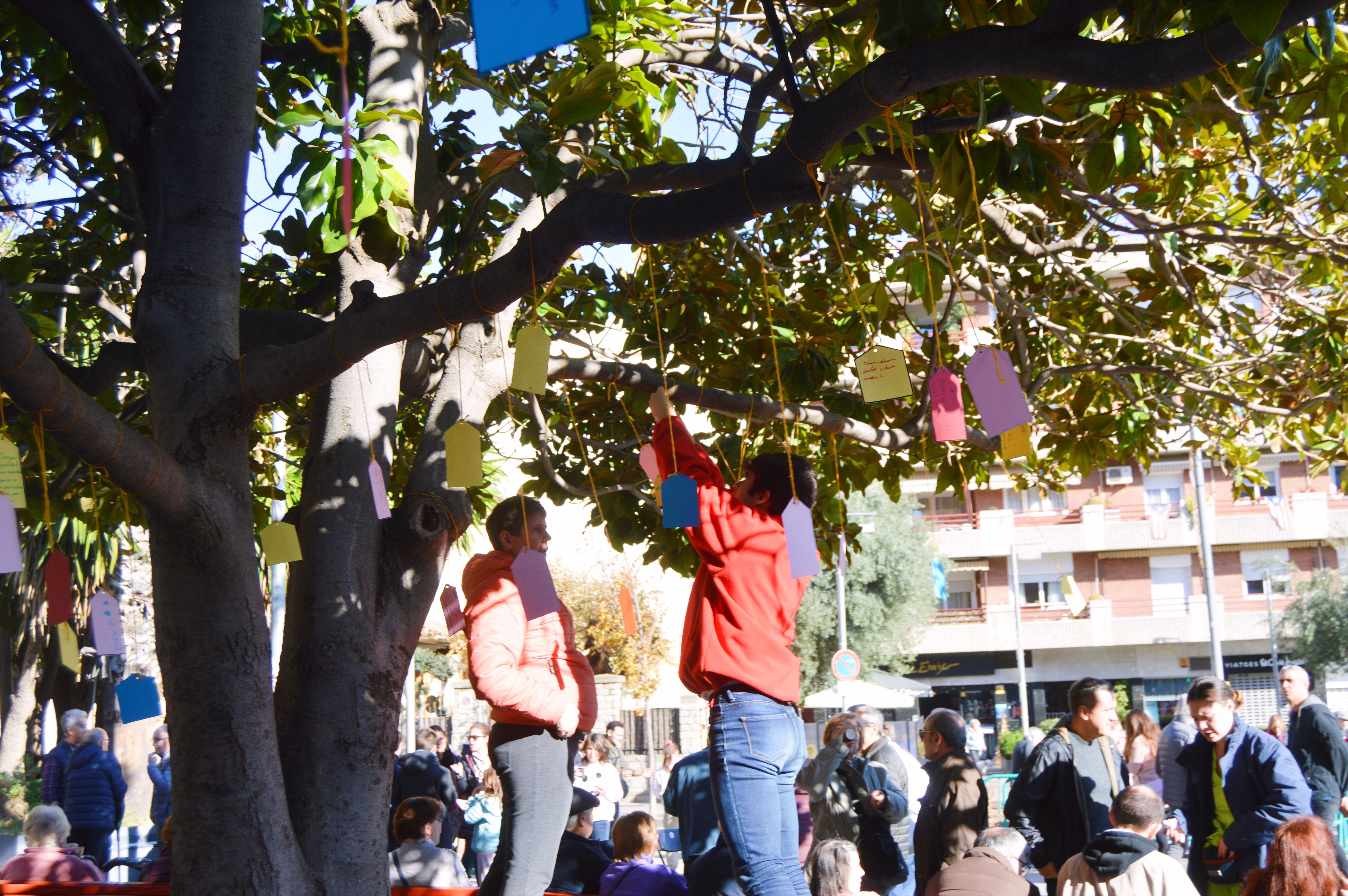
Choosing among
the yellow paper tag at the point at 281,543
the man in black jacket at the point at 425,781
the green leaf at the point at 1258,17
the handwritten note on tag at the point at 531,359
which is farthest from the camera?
the man in black jacket at the point at 425,781

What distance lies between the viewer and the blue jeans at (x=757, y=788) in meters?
2.92

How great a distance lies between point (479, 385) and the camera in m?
3.54

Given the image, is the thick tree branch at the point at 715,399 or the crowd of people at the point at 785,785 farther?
the thick tree branch at the point at 715,399

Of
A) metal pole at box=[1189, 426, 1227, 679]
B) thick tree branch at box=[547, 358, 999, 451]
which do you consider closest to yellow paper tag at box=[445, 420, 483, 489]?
thick tree branch at box=[547, 358, 999, 451]

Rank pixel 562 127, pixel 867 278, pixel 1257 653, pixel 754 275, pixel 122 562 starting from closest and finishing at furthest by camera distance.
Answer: pixel 562 127
pixel 754 275
pixel 867 278
pixel 122 562
pixel 1257 653

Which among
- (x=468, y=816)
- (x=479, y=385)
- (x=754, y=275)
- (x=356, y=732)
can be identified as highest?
(x=754, y=275)

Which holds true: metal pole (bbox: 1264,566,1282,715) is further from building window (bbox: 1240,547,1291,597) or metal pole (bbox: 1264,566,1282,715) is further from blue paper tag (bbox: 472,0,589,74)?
blue paper tag (bbox: 472,0,589,74)

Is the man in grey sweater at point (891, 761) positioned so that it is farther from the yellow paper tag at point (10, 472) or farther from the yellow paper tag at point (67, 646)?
the yellow paper tag at point (10, 472)

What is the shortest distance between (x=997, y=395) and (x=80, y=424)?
2362mm

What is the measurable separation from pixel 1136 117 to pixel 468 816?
7.13 m

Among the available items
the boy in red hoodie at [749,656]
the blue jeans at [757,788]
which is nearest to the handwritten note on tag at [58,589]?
the boy in red hoodie at [749,656]

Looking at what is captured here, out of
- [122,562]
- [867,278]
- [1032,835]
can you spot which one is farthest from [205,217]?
[122,562]

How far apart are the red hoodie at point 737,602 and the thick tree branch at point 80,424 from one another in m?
1.43

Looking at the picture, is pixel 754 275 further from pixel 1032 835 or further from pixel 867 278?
pixel 1032 835
